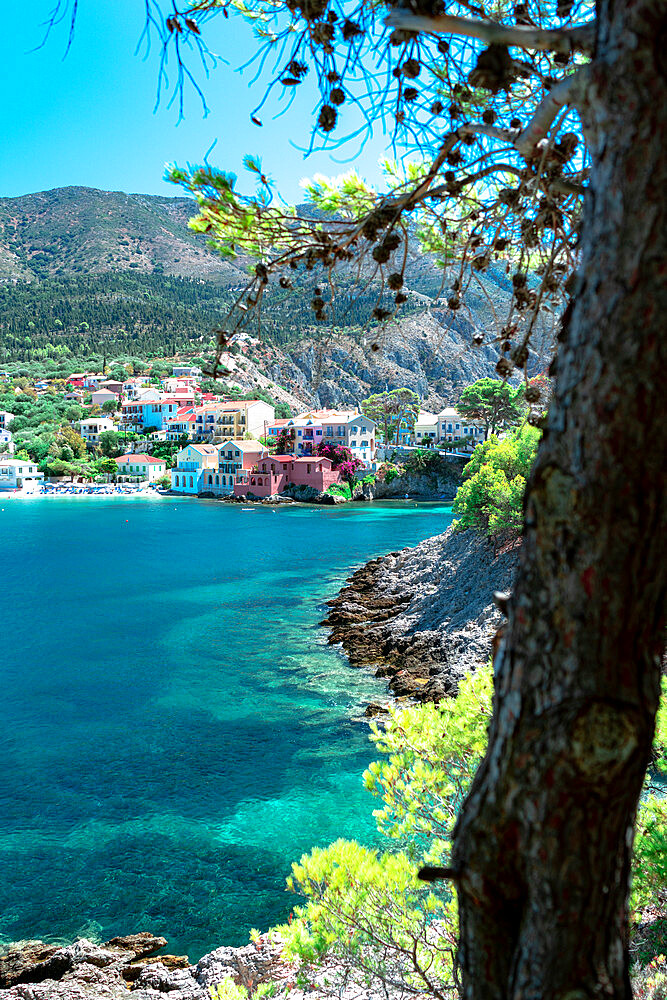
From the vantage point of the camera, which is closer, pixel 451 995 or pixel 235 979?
pixel 451 995

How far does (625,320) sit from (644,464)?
11.9 inches

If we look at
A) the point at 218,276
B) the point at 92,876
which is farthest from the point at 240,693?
the point at 218,276

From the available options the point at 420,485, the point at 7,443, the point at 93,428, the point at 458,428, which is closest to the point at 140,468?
the point at 93,428

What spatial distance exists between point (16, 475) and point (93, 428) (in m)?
13.4

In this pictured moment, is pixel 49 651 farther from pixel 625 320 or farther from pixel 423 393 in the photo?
pixel 423 393

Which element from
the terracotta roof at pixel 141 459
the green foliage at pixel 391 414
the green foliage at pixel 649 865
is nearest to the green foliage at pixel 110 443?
the terracotta roof at pixel 141 459

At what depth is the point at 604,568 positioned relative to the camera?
130cm

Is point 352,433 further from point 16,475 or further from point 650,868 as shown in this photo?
point 650,868

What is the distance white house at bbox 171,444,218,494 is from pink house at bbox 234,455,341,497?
7297 millimetres

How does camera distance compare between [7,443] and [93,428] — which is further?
[93,428]

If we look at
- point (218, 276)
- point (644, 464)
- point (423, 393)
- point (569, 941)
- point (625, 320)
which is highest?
point (218, 276)

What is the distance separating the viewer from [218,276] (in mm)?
177500

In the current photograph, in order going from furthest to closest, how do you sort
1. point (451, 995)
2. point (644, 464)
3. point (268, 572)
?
1. point (268, 572)
2. point (451, 995)
3. point (644, 464)

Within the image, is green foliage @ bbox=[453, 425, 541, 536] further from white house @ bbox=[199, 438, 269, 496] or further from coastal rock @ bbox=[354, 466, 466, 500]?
white house @ bbox=[199, 438, 269, 496]
